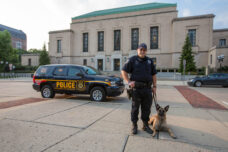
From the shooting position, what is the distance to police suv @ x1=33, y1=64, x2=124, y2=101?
22.6 ft

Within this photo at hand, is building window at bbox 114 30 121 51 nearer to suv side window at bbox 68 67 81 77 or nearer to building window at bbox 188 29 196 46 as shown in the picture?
building window at bbox 188 29 196 46

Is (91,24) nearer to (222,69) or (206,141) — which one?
(222,69)

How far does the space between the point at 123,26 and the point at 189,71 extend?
18.8 metres

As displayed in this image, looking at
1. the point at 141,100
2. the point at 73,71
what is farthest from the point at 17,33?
the point at 141,100

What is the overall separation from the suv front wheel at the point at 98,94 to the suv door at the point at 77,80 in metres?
0.51

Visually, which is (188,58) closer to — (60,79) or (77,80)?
(77,80)

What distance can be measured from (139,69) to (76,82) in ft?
15.2

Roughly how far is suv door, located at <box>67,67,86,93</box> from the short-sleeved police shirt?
4.17m

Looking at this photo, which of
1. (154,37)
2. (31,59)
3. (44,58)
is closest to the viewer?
(154,37)

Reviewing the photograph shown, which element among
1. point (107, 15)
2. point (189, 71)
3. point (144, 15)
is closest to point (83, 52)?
point (107, 15)

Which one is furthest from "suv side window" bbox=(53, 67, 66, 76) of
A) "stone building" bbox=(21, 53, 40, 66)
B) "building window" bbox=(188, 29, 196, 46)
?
"stone building" bbox=(21, 53, 40, 66)

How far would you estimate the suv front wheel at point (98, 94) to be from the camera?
693cm

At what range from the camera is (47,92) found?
7832 millimetres

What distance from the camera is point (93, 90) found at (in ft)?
23.1
